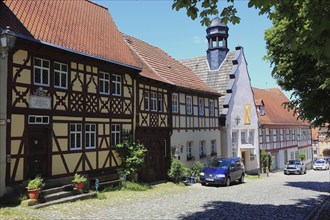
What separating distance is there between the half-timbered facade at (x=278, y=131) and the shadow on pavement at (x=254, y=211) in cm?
2370

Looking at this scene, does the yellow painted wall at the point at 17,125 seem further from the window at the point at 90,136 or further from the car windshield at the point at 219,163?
the car windshield at the point at 219,163

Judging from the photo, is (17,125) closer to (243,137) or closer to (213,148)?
(213,148)

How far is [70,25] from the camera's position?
1675cm

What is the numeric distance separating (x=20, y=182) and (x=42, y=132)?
2171 mm

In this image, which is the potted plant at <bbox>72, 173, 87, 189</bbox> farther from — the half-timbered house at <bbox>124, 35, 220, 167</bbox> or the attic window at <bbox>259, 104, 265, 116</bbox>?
the attic window at <bbox>259, 104, 265, 116</bbox>

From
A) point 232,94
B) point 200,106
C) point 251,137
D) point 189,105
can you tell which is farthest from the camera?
point 251,137

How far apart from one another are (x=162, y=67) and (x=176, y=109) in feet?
10.9

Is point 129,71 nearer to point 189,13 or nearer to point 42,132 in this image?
point 42,132

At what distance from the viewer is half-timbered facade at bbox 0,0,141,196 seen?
12.8m

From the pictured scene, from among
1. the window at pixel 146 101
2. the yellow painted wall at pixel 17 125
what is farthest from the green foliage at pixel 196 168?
the yellow painted wall at pixel 17 125

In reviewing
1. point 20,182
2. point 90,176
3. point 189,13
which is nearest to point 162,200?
point 90,176

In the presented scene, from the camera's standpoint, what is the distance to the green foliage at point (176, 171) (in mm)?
21484

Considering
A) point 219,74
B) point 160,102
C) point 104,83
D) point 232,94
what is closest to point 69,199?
point 104,83

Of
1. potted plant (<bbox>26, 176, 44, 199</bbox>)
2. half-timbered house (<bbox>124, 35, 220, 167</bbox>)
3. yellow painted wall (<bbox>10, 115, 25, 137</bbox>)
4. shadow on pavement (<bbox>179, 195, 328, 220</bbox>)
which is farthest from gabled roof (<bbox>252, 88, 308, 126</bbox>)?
potted plant (<bbox>26, 176, 44, 199</bbox>)
